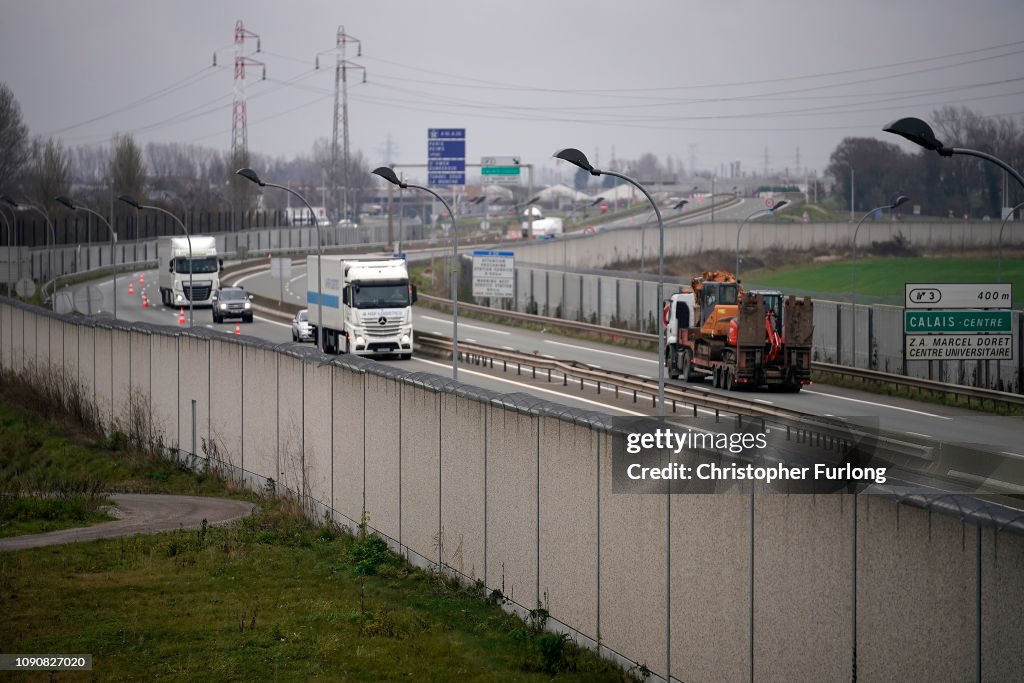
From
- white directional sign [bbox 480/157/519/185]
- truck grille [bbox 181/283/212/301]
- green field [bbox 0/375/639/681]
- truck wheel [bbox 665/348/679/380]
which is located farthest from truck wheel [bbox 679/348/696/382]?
white directional sign [bbox 480/157/519/185]

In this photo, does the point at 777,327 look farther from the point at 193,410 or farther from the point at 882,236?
the point at 882,236

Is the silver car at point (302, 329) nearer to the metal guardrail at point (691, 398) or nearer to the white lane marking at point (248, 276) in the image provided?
the metal guardrail at point (691, 398)

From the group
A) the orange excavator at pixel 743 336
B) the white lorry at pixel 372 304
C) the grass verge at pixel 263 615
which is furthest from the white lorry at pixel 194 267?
the grass verge at pixel 263 615

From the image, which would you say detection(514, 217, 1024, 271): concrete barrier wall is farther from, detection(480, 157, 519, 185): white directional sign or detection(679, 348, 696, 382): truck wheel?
detection(679, 348, 696, 382): truck wheel

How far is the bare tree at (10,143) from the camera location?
131125 mm

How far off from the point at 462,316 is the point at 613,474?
5623cm

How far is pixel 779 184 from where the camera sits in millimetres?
192750

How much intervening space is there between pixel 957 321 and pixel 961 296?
0.84 metres

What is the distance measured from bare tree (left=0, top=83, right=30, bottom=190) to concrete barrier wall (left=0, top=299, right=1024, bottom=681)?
11563 cm

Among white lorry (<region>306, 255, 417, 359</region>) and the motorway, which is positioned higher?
white lorry (<region>306, 255, 417, 359</region>)

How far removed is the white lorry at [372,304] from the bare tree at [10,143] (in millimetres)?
95002

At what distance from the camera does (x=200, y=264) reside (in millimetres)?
71625

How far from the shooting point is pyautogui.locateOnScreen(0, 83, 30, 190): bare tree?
131m

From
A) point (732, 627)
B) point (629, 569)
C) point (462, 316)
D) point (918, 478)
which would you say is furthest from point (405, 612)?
point (462, 316)
